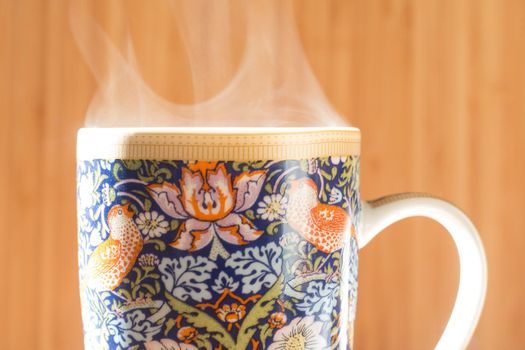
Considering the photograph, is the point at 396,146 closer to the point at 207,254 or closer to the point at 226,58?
the point at 226,58

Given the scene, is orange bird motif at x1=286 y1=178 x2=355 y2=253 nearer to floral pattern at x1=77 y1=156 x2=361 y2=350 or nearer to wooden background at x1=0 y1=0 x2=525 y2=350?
floral pattern at x1=77 y1=156 x2=361 y2=350

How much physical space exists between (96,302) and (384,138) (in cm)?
33

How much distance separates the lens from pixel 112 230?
33 centimetres

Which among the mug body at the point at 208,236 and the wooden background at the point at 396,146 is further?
the wooden background at the point at 396,146

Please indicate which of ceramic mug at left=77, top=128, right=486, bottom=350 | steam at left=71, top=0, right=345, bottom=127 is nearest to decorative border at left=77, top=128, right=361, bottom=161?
ceramic mug at left=77, top=128, right=486, bottom=350

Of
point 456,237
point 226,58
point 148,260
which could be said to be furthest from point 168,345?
point 226,58

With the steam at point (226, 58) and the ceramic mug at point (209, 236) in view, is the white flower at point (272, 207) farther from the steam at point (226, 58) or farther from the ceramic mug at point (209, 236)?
the steam at point (226, 58)

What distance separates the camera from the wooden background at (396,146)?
1.94ft

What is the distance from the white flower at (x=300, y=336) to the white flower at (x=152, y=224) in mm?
72

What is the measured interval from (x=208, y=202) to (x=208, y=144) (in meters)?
0.03

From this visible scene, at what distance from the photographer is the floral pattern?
0.32 meters

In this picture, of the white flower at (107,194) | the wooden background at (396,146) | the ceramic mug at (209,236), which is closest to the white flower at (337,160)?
the ceramic mug at (209,236)

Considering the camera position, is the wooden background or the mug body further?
the wooden background

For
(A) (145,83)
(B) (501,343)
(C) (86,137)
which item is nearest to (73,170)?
(A) (145,83)
